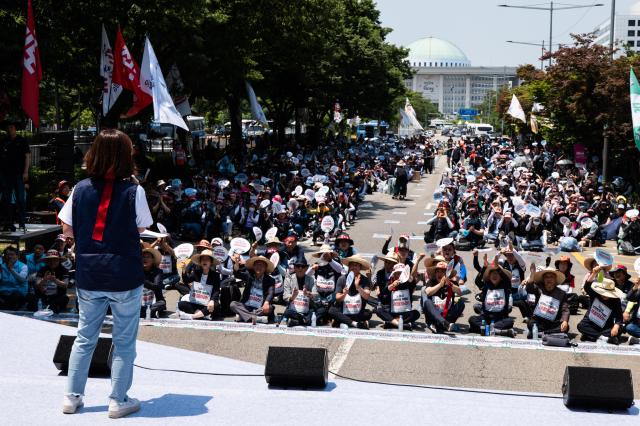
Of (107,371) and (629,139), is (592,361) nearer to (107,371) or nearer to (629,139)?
(107,371)

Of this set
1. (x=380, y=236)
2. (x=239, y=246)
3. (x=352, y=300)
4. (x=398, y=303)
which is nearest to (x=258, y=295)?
(x=239, y=246)

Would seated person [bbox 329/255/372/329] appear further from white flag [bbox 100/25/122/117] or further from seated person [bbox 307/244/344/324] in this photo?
white flag [bbox 100/25/122/117]

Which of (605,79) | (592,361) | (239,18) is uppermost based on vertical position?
(239,18)

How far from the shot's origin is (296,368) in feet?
21.6

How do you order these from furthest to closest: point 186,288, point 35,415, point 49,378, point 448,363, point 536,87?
1. point 536,87
2. point 186,288
3. point 448,363
4. point 49,378
5. point 35,415

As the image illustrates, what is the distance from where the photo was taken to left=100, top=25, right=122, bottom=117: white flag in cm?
2048

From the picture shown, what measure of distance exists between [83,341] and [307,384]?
1.75m

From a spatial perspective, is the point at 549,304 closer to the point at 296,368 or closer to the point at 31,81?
the point at 296,368

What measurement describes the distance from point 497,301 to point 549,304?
0.77m

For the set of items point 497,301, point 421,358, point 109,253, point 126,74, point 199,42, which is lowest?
point 421,358

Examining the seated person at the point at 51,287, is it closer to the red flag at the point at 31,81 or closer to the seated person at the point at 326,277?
the red flag at the point at 31,81

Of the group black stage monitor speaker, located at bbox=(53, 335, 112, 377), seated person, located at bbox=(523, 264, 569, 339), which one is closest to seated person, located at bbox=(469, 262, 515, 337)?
seated person, located at bbox=(523, 264, 569, 339)

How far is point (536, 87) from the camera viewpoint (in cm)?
5178

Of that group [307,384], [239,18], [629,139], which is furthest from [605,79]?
[307,384]
